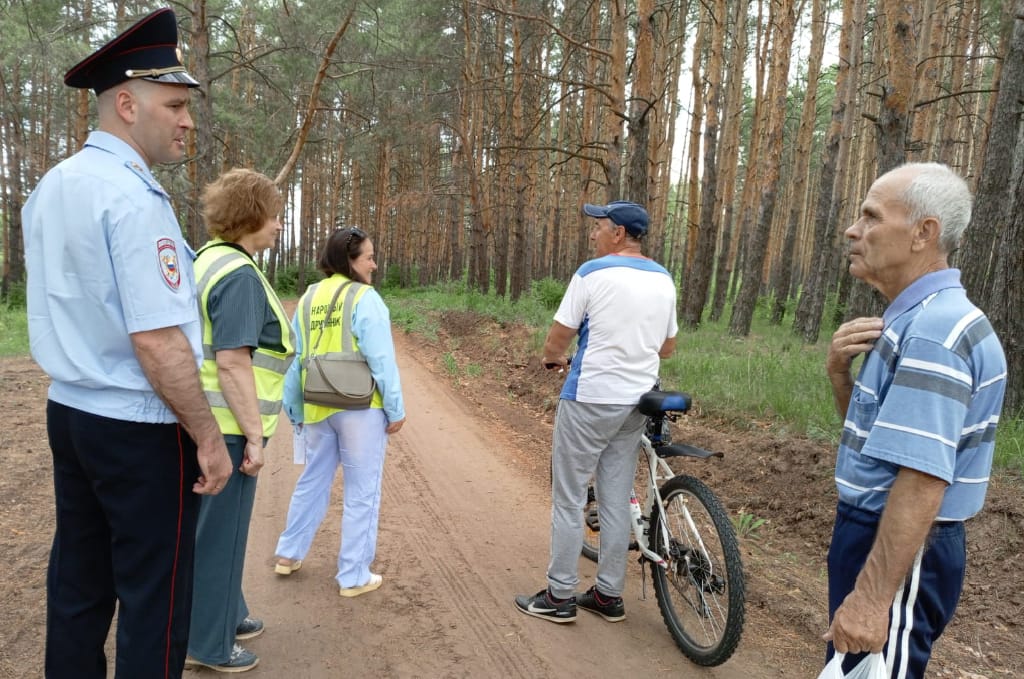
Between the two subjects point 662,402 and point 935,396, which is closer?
point 935,396

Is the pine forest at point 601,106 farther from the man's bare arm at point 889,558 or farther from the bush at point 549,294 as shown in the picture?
the man's bare arm at point 889,558

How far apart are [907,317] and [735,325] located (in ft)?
44.7

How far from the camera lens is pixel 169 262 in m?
2.09

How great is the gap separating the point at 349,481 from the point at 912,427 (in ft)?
10.1

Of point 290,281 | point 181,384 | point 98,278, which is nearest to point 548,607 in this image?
point 181,384

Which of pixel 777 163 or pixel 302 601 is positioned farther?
pixel 777 163

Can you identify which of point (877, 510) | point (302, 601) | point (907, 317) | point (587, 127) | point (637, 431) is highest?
point (587, 127)

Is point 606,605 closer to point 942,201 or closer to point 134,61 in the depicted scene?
point 942,201

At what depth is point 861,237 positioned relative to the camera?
6.50 ft

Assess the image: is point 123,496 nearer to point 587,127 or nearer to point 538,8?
point 538,8

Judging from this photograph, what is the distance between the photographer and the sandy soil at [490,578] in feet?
10.9

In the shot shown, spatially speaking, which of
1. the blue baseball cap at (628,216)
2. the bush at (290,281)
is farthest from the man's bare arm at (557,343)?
→ the bush at (290,281)

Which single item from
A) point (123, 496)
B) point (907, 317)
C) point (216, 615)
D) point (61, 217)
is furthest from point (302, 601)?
point (907, 317)

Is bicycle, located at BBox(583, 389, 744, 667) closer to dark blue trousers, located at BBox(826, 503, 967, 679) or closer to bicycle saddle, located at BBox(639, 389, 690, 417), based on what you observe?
bicycle saddle, located at BBox(639, 389, 690, 417)
